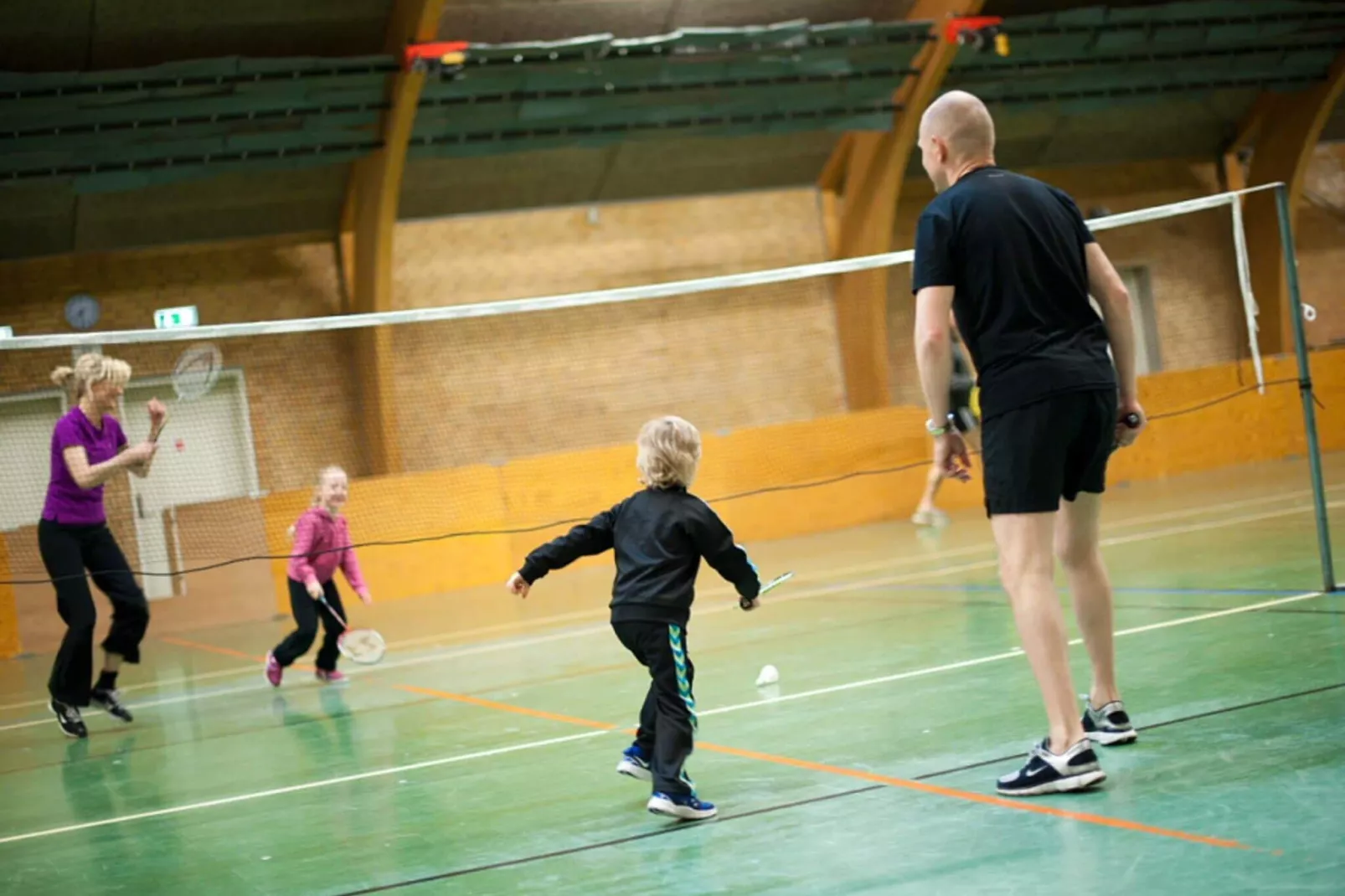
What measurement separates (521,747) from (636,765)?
153 centimetres

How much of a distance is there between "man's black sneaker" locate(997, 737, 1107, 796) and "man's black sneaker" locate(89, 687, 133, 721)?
588cm

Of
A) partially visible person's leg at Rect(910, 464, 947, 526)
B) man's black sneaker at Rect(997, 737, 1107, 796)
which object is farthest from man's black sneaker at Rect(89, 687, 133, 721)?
partially visible person's leg at Rect(910, 464, 947, 526)

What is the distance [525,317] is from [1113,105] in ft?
28.6

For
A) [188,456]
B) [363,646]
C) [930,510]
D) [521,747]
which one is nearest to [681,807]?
[521,747]

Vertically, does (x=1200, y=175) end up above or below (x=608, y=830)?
above

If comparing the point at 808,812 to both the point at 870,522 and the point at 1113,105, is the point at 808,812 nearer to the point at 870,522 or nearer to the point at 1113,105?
the point at 870,522

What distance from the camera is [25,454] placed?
53.4 ft

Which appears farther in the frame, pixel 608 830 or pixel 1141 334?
pixel 1141 334

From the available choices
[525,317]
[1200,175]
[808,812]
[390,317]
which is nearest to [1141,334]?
[1200,175]

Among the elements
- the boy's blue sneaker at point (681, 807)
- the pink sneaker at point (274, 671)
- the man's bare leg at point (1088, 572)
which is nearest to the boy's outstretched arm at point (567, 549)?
the boy's blue sneaker at point (681, 807)

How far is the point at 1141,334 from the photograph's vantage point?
2377 centimetres

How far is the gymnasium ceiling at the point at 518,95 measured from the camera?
53.2 ft

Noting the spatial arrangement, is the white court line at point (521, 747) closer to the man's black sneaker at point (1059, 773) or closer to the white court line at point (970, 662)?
the white court line at point (970, 662)

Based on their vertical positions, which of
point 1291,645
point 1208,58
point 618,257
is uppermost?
point 1208,58
